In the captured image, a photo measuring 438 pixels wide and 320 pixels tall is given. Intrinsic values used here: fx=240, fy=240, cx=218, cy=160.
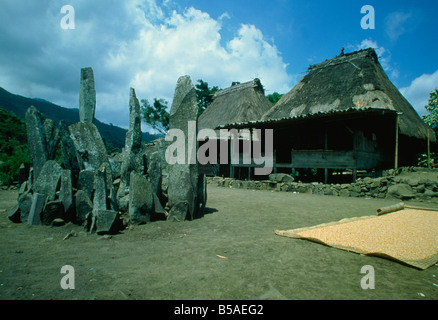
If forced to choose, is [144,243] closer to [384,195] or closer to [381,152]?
[384,195]

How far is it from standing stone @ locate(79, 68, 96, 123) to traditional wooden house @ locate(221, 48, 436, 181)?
7.16 m

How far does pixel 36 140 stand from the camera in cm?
539

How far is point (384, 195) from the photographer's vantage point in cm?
865

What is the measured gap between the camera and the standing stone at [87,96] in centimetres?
614

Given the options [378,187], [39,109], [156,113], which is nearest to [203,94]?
[156,113]

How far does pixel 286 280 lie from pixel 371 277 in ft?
2.88

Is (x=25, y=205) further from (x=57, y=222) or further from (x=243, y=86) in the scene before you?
(x=243, y=86)

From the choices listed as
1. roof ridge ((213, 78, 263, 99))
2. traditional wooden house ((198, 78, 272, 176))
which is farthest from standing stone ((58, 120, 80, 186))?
roof ridge ((213, 78, 263, 99))

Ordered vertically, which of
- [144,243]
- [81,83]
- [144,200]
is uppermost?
[81,83]

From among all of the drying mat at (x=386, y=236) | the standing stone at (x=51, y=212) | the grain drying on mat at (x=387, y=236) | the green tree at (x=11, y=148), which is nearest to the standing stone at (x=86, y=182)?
the standing stone at (x=51, y=212)

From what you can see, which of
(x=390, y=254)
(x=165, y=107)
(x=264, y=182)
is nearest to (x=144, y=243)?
(x=390, y=254)

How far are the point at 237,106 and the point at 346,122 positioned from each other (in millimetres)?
9838

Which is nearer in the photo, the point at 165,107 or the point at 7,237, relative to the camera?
the point at 7,237

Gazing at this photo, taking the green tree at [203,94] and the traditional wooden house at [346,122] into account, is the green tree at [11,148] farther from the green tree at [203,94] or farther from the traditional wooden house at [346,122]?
the green tree at [203,94]
